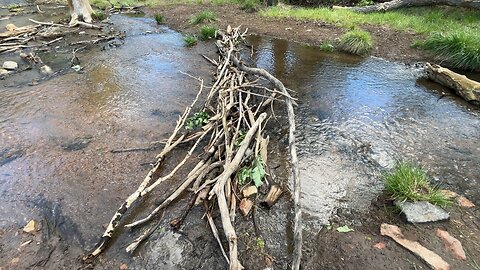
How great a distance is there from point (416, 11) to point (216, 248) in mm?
11706

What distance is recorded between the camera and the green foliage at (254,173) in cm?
393

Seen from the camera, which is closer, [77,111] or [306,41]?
[77,111]

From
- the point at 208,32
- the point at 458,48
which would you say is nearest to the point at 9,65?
the point at 208,32

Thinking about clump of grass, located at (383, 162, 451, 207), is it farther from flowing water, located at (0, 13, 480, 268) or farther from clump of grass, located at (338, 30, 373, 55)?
clump of grass, located at (338, 30, 373, 55)

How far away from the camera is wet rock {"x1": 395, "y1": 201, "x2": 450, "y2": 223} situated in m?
3.42

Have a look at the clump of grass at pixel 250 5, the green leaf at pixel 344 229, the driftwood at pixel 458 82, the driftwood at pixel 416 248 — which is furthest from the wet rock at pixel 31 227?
the clump of grass at pixel 250 5

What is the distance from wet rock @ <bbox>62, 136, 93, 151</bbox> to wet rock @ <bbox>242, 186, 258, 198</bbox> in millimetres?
2791

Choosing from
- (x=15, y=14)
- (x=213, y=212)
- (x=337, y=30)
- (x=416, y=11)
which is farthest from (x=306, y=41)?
(x=15, y=14)

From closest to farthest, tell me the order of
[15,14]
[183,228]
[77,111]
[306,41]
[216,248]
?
[216,248], [183,228], [77,111], [306,41], [15,14]

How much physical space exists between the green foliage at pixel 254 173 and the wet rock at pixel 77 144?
269 centimetres

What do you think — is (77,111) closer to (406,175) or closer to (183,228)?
(183,228)

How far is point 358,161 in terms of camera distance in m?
4.57

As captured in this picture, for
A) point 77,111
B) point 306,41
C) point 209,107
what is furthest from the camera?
point 306,41

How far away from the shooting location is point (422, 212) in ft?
11.4
